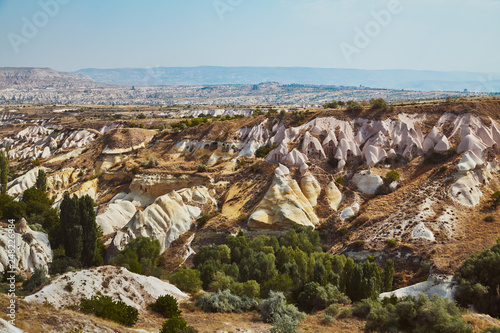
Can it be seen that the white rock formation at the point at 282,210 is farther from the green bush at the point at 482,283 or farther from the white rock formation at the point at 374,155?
the green bush at the point at 482,283

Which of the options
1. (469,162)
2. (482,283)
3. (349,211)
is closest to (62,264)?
(349,211)

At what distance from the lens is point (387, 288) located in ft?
88.4

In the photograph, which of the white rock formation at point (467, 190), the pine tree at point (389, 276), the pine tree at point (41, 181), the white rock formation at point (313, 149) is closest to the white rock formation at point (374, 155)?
the white rock formation at point (313, 149)

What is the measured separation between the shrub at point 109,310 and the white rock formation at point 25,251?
11948mm

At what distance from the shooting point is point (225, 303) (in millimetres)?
21297

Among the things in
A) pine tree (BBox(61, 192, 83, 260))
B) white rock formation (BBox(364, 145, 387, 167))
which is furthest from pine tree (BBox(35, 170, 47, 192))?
white rock formation (BBox(364, 145, 387, 167))

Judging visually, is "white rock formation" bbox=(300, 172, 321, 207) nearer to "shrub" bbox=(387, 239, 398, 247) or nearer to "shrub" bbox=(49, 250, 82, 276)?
"shrub" bbox=(387, 239, 398, 247)

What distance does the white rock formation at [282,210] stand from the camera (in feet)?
119

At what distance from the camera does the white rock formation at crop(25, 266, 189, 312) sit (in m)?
17.8

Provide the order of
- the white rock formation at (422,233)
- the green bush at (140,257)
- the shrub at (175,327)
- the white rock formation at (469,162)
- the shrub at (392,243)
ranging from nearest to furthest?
1. the shrub at (175,327)
2. the green bush at (140,257)
3. the white rock formation at (422,233)
4. the shrub at (392,243)
5. the white rock formation at (469,162)

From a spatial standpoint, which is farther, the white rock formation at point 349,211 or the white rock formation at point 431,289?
the white rock formation at point 349,211

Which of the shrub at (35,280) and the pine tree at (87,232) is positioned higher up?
the pine tree at (87,232)

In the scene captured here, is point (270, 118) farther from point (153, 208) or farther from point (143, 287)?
point (143, 287)

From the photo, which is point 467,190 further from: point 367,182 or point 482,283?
point 482,283
